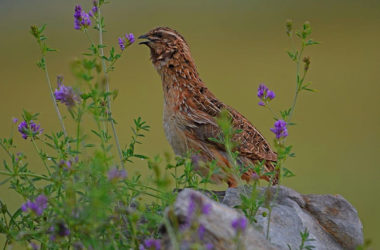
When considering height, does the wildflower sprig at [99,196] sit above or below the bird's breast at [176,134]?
above

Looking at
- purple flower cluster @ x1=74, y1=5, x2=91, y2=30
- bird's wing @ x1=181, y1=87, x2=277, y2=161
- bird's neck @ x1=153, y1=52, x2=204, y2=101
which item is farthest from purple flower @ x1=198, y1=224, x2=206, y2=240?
bird's neck @ x1=153, y1=52, x2=204, y2=101

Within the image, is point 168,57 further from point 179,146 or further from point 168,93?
point 179,146

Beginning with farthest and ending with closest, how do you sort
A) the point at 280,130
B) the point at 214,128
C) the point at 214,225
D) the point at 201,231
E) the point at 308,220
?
the point at 214,128 → the point at 308,220 → the point at 280,130 → the point at 214,225 → the point at 201,231

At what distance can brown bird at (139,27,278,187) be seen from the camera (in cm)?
532

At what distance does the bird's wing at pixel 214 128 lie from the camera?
17.6ft

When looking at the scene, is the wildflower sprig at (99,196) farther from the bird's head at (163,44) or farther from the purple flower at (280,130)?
→ the bird's head at (163,44)

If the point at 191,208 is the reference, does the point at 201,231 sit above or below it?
below

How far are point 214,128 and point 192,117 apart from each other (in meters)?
0.19

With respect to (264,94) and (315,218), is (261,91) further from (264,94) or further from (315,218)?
(315,218)

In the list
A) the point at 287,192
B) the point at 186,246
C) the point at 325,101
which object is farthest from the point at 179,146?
the point at 325,101

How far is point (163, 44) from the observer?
5.82 meters

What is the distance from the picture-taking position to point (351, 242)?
4.25 metres

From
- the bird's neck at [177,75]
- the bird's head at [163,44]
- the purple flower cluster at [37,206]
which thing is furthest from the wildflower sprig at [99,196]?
the bird's head at [163,44]

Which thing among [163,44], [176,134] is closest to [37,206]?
[176,134]
